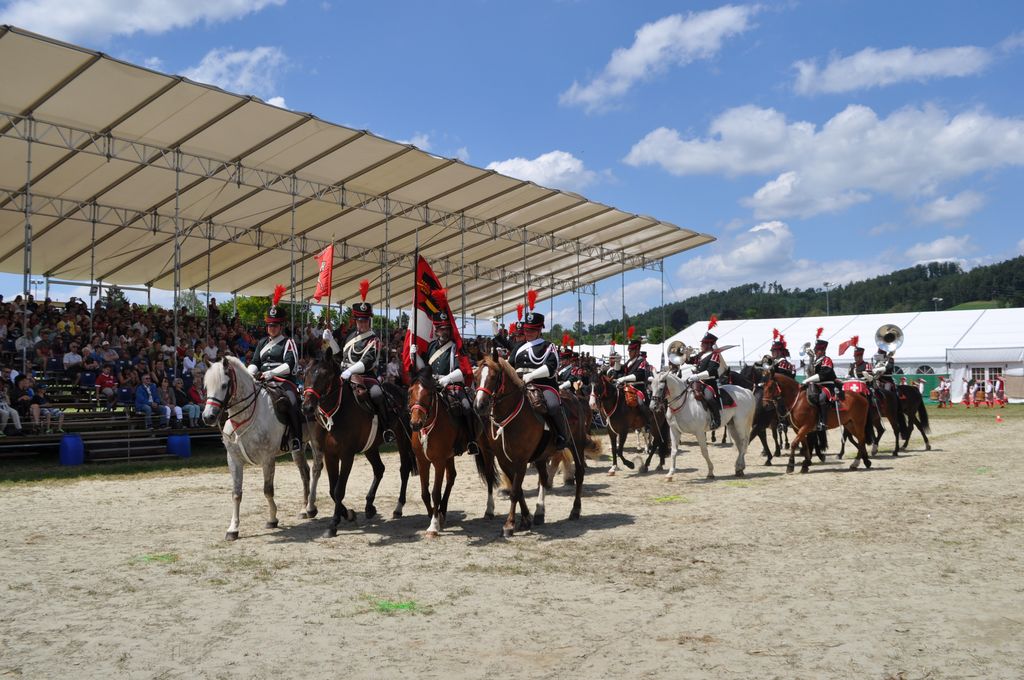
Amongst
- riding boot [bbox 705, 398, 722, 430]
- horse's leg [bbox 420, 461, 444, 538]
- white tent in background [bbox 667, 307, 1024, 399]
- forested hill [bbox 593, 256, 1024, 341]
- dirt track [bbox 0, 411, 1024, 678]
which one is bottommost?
dirt track [bbox 0, 411, 1024, 678]

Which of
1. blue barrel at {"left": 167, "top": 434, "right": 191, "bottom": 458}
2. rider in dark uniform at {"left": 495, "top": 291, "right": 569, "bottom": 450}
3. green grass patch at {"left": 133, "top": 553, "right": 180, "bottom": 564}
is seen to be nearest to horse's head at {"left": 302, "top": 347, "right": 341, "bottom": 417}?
green grass patch at {"left": 133, "top": 553, "right": 180, "bottom": 564}

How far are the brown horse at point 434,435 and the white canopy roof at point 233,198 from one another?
12.4 metres

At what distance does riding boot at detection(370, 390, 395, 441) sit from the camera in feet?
35.1

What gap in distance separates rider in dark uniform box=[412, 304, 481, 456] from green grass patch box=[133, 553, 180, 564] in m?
3.62

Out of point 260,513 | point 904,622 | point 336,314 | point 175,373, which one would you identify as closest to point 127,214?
point 175,373

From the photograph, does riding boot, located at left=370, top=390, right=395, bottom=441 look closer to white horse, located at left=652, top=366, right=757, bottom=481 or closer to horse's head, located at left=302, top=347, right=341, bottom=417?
horse's head, located at left=302, top=347, right=341, bottom=417

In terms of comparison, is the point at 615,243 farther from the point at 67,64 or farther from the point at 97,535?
the point at 97,535

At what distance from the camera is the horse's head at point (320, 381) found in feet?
31.4

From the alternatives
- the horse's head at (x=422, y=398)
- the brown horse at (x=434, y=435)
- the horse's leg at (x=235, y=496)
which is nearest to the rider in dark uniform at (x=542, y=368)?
the brown horse at (x=434, y=435)

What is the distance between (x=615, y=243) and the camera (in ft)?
120

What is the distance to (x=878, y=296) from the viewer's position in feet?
395

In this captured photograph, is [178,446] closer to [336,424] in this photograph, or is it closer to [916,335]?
[336,424]

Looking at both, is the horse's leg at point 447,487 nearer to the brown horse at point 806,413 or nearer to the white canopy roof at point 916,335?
the brown horse at point 806,413

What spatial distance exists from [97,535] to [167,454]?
9.43m
